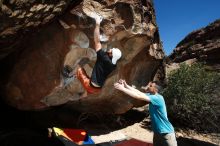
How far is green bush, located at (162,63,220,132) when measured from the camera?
20266mm

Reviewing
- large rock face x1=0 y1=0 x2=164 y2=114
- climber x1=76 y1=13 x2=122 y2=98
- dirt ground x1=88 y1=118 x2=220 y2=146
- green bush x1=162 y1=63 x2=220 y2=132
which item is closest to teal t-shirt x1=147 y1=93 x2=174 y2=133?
climber x1=76 y1=13 x2=122 y2=98

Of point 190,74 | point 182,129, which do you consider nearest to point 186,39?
point 190,74

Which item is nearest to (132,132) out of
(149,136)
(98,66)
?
(149,136)

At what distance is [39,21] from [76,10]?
3.38 ft

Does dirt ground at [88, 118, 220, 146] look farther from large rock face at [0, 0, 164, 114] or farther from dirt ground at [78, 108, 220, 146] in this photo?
large rock face at [0, 0, 164, 114]

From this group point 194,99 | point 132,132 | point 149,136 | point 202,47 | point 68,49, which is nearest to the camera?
point 68,49

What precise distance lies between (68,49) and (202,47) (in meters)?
28.9

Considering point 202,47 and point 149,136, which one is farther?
point 202,47

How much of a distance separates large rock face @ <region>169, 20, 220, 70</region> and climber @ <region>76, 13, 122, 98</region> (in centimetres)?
2340

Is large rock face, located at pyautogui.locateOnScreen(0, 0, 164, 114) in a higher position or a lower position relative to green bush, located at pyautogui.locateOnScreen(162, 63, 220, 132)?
higher

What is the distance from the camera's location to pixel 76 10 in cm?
658

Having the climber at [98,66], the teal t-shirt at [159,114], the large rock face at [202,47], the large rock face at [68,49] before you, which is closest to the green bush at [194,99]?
the large rock face at [202,47]

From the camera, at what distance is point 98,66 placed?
6.40 m

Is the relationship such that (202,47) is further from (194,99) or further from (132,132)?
(132,132)
